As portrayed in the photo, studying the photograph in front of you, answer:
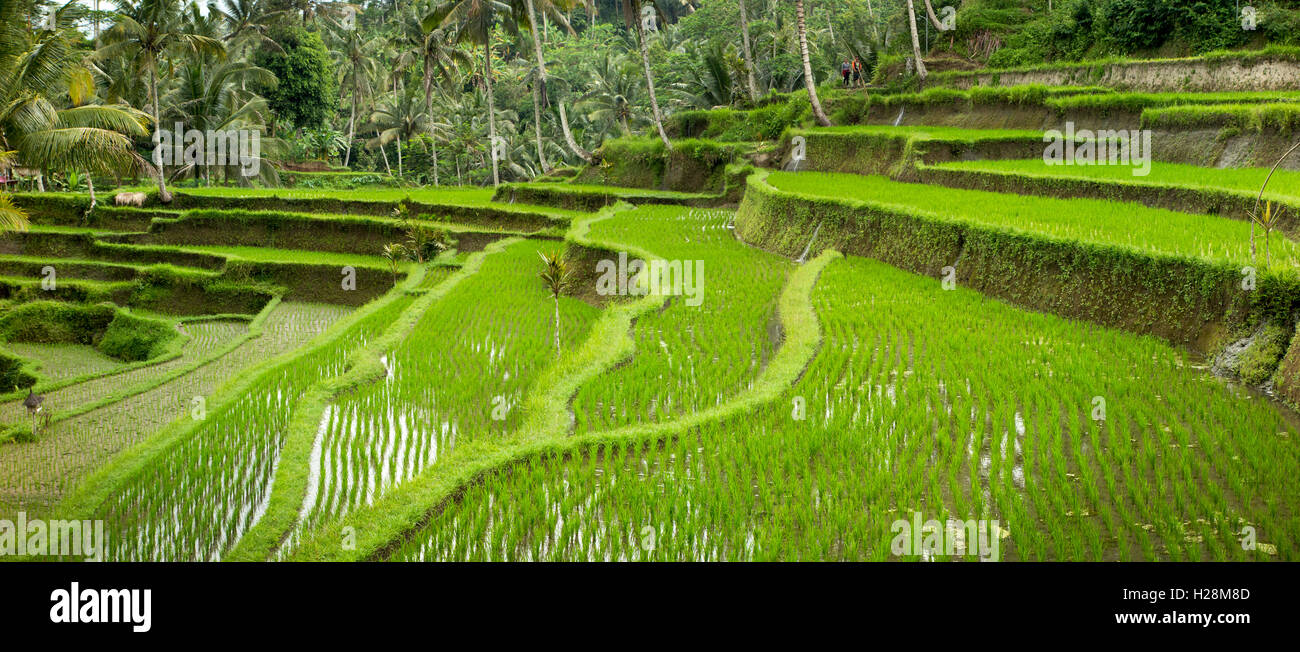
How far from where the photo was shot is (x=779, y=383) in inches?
282

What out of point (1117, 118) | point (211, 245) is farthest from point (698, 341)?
point (211, 245)

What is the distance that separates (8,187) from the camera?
2872 cm

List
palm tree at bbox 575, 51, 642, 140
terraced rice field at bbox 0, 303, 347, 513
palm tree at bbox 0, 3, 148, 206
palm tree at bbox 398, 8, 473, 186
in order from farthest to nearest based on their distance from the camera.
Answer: palm tree at bbox 575, 51, 642, 140, palm tree at bbox 398, 8, 473, 186, palm tree at bbox 0, 3, 148, 206, terraced rice field at bbox 0, 303, 347, 513

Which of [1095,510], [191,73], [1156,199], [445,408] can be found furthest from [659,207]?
[1095,510]

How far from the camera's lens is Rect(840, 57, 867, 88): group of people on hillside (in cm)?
A: 2481

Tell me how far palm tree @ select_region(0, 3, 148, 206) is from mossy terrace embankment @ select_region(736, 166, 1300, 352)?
9619 millimetres

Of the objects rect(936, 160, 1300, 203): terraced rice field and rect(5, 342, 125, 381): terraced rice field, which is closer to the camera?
rect(936, 160, 1300, 203): terraced rice field

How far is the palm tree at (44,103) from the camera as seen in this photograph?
1027 centimetres

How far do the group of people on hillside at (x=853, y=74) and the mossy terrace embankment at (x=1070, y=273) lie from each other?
12.2 metres

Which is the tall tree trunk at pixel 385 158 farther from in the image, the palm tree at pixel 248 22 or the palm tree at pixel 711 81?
the palm tree at pixel 711 81

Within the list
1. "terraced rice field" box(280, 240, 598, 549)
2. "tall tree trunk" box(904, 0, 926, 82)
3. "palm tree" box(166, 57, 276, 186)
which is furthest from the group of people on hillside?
"palm tree" box(166, 57, 276, 186)

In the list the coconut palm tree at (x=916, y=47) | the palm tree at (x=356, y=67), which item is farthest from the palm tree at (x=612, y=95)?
the coconut palm tree at (x=916, y=47)

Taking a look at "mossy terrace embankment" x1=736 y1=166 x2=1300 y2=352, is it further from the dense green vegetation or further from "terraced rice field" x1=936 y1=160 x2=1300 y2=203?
"terraced rice field" x1=936 y1=160 x2=1300 y2=203
